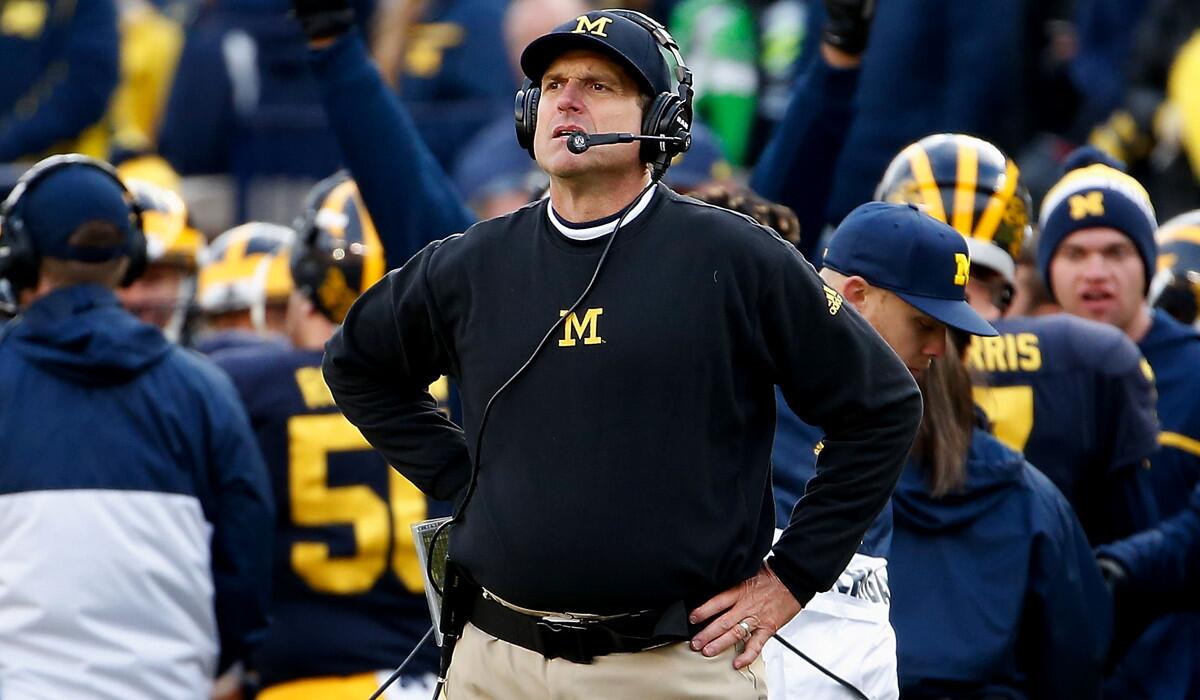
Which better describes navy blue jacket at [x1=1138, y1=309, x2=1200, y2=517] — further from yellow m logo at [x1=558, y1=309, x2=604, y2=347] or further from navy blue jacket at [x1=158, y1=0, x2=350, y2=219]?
navy blue jacket at [x1=158, y1=0, x2=350, y2=219]

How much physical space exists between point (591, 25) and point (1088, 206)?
316 centimetres

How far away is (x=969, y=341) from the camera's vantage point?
5078mm

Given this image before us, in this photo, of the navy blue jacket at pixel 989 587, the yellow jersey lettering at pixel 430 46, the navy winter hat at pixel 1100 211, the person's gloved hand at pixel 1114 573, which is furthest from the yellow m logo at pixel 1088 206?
the yellow jersey lettering at pixel 430 46

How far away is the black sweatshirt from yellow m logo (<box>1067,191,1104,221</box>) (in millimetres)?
2892

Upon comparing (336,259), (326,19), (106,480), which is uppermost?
(326,19)

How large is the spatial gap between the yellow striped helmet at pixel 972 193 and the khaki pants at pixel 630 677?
2221 millimetres

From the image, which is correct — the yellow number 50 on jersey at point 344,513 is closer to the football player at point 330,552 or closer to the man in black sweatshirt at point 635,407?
the football player at point 330,552

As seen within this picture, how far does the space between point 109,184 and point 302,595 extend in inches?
54.0

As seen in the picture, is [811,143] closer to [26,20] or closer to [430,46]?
[430,46]

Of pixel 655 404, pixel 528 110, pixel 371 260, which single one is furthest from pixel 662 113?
pixel 371 260

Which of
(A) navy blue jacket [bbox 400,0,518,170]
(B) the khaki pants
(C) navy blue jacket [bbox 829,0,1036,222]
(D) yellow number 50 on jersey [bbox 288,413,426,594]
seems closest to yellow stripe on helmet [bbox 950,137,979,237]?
(D) yellow number 50 on jersey [bbox 288,413,426,594]

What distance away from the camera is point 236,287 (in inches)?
357

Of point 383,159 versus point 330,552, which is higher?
point 383,159

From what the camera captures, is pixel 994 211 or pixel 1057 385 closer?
pixel 1057 385
